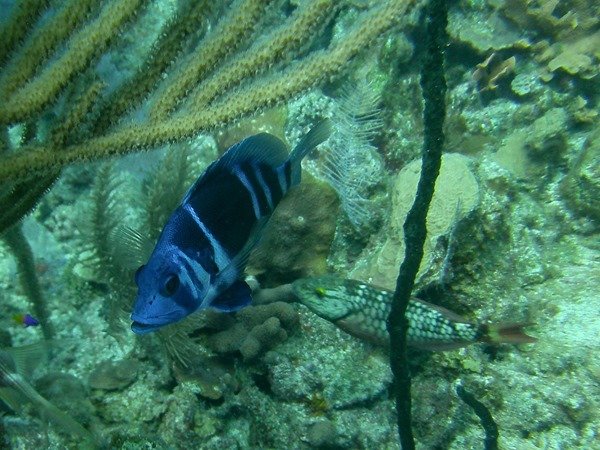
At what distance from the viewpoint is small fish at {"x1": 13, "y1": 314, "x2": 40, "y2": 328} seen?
341 centimetres

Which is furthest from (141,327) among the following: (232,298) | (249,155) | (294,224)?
(294,224)

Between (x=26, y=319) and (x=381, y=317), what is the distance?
249cm

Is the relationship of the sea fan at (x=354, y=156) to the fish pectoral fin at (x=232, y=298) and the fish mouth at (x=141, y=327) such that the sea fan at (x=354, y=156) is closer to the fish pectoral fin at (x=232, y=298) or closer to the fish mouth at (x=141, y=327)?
the fish pectoral fin at (x=232, y=298)

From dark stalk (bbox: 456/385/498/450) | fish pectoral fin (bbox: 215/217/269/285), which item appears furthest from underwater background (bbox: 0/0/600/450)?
dark stalk (bbox: 456/385/498/450)

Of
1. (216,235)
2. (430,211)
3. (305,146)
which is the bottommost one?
(216,235)

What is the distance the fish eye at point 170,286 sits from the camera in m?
1.43

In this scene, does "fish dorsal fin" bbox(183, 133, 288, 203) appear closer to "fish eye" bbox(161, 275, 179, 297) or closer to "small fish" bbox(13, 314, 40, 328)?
"fish eye" bbox(161, 275, 179, 297)

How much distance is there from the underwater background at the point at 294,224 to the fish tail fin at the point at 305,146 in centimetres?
21

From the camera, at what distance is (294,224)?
3793mm

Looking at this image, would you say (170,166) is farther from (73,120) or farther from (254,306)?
(73,120)

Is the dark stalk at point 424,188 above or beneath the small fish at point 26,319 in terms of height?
above

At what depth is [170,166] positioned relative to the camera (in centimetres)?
365

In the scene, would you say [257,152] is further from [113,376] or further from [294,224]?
[294,224]

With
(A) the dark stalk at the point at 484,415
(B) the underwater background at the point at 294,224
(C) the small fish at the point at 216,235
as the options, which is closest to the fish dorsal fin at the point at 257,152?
(C) the small fish at the point at 216,235
